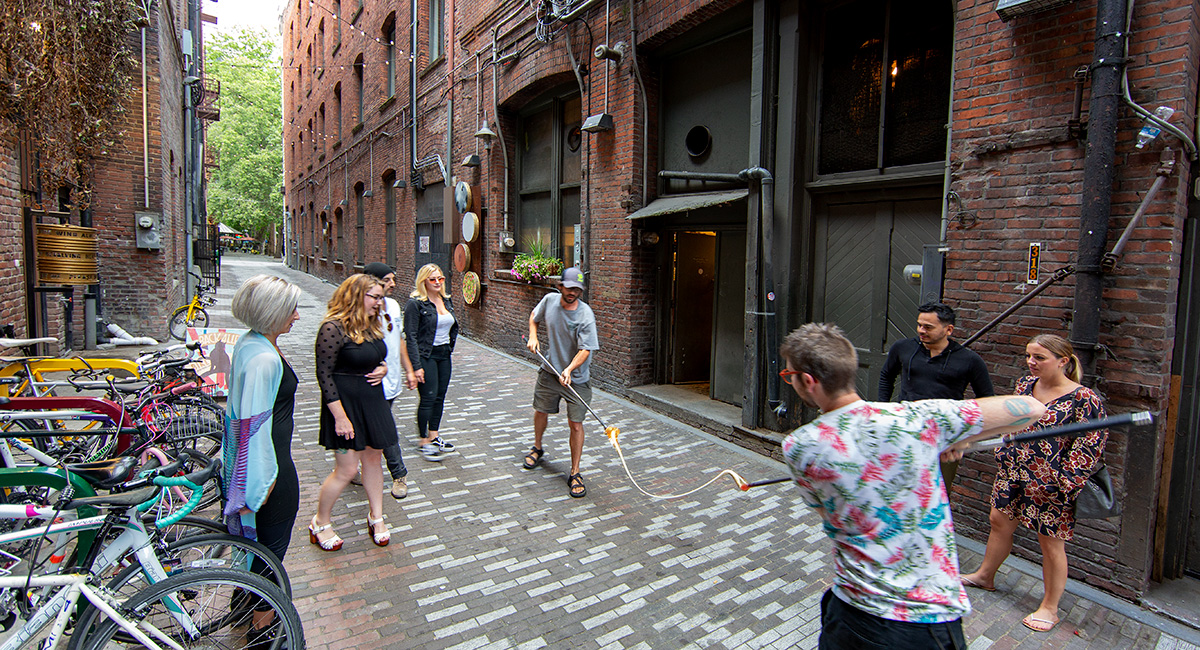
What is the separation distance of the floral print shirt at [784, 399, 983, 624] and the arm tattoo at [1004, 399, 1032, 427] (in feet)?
0.28

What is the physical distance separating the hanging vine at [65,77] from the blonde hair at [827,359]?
706 centimetres

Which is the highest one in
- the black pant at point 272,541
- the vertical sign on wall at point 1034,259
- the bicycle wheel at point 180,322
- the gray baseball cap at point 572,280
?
the vertical sign on wall at point 1034,259

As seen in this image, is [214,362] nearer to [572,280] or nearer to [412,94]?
[572,280]

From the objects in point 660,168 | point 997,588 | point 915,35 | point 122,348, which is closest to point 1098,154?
point 915,35

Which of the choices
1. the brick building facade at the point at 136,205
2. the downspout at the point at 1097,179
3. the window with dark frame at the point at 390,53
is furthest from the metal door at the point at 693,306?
the window with dark frame at the point at 390,53

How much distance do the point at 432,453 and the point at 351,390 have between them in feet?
6.52

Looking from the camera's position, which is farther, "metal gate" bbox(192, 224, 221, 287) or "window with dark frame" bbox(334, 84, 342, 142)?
"window with dark frame" bbox(334, 84, 342, 142)

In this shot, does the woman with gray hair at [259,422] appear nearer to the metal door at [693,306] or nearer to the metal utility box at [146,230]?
the metal door at [693,306]

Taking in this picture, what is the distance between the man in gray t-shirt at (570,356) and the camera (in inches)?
199

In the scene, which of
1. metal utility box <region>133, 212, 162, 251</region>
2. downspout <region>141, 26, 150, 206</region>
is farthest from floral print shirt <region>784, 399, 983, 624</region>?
downspout <region>141, 26, 150, 206</region>

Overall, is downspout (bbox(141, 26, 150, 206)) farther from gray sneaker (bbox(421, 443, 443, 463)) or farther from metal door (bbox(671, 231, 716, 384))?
metal door (bbox(671, 231, 716, 384))

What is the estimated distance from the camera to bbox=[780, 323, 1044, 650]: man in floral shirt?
1846 millimetres

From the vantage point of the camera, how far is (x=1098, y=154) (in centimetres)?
355

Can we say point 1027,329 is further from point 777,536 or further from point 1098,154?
point 777,536
